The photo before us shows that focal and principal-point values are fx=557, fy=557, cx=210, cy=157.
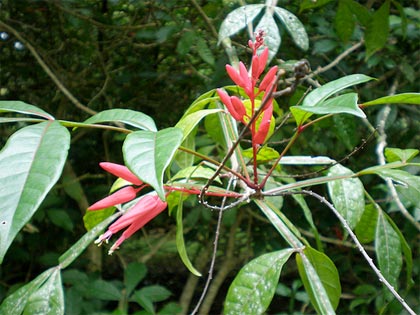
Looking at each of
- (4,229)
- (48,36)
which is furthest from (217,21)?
(4,229)

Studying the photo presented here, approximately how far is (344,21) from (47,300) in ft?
3.67

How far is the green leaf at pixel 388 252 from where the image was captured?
855 mm

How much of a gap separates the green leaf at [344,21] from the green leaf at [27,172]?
1.14m

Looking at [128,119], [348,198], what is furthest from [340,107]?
[348,198]

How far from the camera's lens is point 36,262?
219cm

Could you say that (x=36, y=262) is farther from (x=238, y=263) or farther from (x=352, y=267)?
(x=352, y=267)

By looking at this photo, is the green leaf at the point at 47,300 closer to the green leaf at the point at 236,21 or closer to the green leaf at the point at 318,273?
the green leaf at the point at 318,273

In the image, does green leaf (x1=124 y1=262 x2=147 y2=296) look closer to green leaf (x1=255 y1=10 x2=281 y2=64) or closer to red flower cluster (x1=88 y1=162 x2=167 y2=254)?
green leaf (x1=255 y1=10 x2=281 y2=64)

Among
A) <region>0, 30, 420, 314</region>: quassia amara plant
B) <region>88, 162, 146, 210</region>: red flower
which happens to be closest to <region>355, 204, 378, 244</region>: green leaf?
<region>0, 30, 420, 314</region>: quassia amara plant

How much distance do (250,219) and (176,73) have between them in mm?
597

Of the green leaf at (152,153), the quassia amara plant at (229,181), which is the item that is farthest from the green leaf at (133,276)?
the green leaf at (152,153)

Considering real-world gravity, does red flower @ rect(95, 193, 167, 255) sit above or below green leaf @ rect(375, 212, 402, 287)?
above

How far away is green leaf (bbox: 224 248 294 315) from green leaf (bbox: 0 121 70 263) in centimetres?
30

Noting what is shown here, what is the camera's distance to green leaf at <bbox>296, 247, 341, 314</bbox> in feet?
2.24
